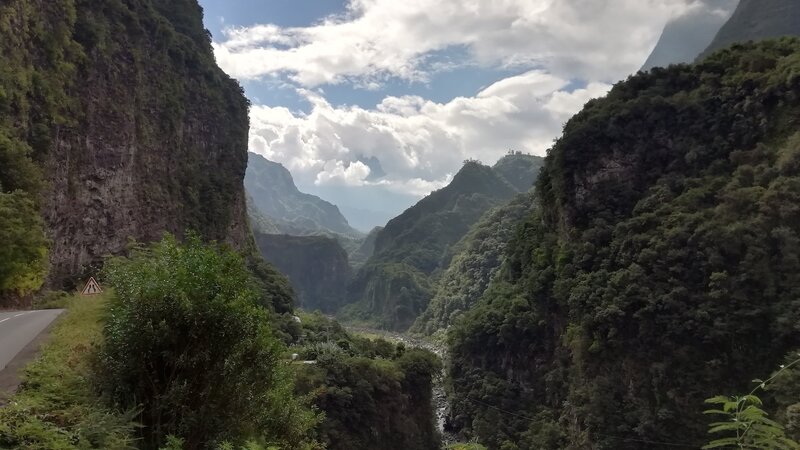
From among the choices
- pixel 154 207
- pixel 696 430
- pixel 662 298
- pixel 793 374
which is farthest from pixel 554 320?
pixel 154 207

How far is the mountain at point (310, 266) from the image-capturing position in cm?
17750

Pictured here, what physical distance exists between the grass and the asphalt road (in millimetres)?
2054

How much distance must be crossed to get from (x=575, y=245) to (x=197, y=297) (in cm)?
3950

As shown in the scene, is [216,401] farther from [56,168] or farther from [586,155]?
[586,155]

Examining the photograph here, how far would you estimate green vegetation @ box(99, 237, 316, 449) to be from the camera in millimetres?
6609

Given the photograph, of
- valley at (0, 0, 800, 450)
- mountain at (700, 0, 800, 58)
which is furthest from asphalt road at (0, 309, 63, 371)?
mountain at (700, 0, 800, 58)

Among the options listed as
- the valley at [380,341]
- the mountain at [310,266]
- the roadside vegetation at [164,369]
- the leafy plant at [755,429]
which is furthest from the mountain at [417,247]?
the leafy plant at [755,429]

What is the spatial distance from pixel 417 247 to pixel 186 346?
535ft

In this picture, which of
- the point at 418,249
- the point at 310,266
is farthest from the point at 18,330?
the point at 310,266

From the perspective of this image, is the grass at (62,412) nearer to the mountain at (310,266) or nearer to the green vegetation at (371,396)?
the green vegetation at (371,396)

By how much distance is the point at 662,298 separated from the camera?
3291 centimetres

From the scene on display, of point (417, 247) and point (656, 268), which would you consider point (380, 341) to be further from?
point (417, 247)

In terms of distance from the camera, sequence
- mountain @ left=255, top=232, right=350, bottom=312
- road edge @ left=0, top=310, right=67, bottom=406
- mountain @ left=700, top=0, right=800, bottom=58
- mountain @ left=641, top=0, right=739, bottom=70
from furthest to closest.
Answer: mountain @ left=255, top=232, right=350, bottom=312, mountain @ left=641, top=0, right=739, bottom=70, mountain @ left=700, top=0, right=800, bottom=58, road edge @ left=0, top=310, right=67, bottom=406

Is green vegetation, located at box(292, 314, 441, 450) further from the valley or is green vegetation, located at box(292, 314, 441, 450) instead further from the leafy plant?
the leafy plant
